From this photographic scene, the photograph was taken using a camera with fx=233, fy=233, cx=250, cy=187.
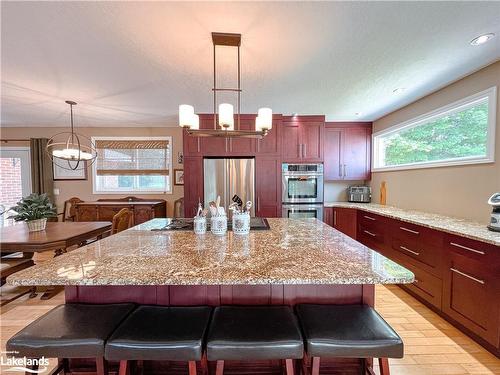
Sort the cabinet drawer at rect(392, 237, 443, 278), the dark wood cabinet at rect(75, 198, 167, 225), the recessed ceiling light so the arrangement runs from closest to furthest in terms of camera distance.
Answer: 1. the recessed ceiling light
2. the cabinet drawer at rect(392, 237, 443, 278)
3. the dark wood cabinet at rect(75, 198, 167, 225)

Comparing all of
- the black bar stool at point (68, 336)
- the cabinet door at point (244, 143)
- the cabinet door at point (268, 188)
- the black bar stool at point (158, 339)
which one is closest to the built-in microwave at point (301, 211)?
the cabinet door at point (268, 188)

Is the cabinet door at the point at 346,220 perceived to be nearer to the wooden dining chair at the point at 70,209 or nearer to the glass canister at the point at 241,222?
the glass canister at the point at 241,222

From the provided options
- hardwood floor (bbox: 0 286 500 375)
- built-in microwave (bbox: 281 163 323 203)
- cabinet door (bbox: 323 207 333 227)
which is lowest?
hardwood floor (bbox: 0 286 500 375)

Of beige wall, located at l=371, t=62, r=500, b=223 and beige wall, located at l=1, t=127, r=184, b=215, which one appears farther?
beige wall, located at l=1, t=127, r=184, b=215

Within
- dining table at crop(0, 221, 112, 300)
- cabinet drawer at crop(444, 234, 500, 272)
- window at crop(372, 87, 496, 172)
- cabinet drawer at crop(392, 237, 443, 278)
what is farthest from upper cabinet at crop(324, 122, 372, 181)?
dining table at crop(0, 221, 112, 300)

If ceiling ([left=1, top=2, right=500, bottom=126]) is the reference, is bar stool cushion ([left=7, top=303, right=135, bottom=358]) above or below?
below

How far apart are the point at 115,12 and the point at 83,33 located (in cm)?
44

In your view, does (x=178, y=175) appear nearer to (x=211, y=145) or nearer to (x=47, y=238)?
(x=211, y=145)

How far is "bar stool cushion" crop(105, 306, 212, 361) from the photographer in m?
1.00

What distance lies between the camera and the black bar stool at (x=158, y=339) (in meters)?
1.00

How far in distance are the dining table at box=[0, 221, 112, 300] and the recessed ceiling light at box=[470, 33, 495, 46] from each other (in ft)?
13.5

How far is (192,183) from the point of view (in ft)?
12.9

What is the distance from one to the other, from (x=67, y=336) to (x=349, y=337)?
1.26 meters

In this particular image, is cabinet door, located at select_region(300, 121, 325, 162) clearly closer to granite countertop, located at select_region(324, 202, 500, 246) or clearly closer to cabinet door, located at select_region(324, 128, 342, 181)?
cabinet door, located at select_region(324, 128, 342, 181)
